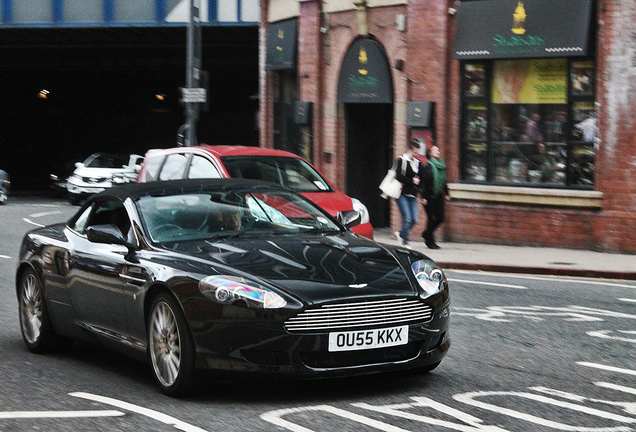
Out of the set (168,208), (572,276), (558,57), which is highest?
(558,57)

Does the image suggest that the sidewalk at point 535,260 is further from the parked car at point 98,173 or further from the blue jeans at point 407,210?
the parked car at point 98,173

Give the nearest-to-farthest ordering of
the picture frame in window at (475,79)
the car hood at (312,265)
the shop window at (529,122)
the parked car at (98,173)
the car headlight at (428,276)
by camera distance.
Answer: the car hood at (312,265) → the car headlight at (428,276) → the shop window at (529,122) → the picture frame in window at (475,79) → the parked car at (98,173)

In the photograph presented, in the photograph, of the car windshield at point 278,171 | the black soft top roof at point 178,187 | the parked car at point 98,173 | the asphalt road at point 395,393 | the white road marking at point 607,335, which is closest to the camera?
the asphalt road at point 395,393

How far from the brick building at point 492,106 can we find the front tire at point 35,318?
10309 millimetres

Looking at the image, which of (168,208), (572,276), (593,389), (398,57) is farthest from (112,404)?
(398,57)

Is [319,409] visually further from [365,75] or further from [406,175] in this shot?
[365,75]

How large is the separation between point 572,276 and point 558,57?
4586 mm

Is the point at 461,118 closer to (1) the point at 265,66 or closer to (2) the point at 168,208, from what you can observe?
(1) the point at 265,66

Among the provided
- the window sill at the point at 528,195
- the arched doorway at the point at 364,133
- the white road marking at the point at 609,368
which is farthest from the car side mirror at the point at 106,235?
the arched doorway at the point at 364,133

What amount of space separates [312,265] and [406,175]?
1094 centimetres

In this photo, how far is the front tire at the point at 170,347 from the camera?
249 inches

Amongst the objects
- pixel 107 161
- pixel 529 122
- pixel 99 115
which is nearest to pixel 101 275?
pixel 529 122

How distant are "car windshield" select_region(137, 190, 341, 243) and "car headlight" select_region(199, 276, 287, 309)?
2.93 ft

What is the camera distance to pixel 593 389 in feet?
22.1
